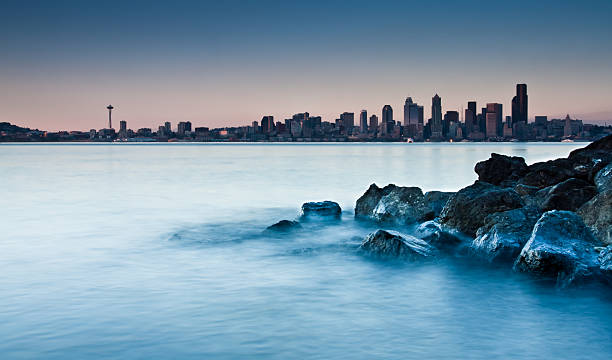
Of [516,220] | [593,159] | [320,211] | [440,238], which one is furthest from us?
[320,211]

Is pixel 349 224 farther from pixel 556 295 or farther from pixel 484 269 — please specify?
pixel 556 295

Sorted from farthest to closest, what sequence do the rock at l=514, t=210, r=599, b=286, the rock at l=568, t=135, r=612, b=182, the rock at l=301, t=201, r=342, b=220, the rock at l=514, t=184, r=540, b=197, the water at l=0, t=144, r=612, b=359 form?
1. the rock at l=301, t=201, r=342, b=220
2. the rock at l=514, t=184, r=540, b=197
3. the rock at l=568, t=135, r=612, b=182
4. the rock at l=514, t=210, r=599, b=286
5. the water at l=0, t=144, r=612, b=359

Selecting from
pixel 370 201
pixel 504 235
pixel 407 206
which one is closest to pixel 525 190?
pixel 407 206

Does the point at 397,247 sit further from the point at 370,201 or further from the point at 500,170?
the point at 500,170

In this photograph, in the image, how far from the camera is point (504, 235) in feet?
29.3

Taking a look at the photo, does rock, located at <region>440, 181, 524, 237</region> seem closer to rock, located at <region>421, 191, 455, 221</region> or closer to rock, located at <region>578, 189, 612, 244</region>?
rock, located at <region>578, 189, 612, 244</region>

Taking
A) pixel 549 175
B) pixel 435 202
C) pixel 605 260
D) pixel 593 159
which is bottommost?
pixel 605 260

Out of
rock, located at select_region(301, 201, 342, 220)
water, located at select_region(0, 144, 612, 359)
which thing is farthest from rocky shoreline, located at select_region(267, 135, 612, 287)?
water, located at select_region(0, 144, 612, 359)

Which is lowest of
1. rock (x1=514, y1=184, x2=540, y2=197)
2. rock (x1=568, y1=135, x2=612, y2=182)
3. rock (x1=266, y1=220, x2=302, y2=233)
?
rock (x1=266, y1=220, x2=302, y2=233)

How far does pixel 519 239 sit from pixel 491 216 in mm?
724

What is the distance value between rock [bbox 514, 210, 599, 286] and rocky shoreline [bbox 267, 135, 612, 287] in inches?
0.5

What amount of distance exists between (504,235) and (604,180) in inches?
138

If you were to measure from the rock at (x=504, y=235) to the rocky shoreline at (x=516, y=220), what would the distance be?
0.05ft

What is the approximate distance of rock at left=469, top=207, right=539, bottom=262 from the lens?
8750 mm
